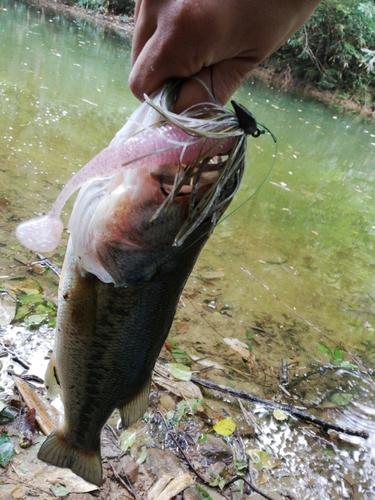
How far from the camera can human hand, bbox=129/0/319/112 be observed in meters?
1.00

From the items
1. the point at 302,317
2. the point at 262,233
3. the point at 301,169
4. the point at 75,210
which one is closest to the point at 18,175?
the point at 262,233

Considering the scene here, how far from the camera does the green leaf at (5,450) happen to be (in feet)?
6.49

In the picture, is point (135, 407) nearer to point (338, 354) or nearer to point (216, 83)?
point (216, 83)

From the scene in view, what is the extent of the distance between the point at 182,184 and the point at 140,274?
344mm

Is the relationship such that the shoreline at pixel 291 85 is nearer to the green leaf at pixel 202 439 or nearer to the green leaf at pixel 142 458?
the green leaf at pixel 202 439

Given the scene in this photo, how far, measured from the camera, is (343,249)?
233 inches

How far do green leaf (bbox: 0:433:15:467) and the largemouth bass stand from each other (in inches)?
19.6

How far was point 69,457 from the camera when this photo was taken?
1810 millimetres

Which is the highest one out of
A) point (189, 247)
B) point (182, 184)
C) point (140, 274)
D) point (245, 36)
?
point (245, 36)

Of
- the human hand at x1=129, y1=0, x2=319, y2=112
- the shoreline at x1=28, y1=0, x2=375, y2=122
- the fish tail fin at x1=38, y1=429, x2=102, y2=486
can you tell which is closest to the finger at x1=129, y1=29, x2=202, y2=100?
the human hand at x1=129, y1=0, x2=319, y2=112

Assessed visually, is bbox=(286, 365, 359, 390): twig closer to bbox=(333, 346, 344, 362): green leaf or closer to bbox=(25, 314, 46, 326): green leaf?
bbox=(333, 346, 344, 362): green leaf

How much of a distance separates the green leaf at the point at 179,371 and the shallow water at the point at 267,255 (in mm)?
223

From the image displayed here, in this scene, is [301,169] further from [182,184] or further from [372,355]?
[182,184]

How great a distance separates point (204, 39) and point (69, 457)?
170cm
